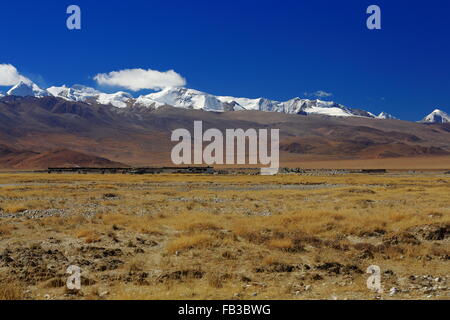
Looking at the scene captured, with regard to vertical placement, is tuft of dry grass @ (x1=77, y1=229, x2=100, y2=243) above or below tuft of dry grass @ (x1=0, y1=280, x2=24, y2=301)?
above

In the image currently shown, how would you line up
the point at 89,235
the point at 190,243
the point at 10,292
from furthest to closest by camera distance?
the point at 89,235
the point at 190,243
the point at 10,292

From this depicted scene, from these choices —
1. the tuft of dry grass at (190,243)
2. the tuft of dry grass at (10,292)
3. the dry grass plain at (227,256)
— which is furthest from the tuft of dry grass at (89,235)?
the tuft of dry grass at (10,292)

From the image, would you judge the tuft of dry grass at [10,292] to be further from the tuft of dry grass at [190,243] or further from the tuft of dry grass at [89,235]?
the tuft of dry grass at [89,235]

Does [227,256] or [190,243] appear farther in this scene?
[190,243]

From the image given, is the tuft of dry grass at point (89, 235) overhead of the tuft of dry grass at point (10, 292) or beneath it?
overhead

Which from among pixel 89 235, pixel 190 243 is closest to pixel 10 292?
pixel 190 243

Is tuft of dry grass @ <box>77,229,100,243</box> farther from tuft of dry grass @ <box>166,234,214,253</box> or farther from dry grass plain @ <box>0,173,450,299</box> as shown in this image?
tuft of dry grass @ <box>166,234,214,253</box>

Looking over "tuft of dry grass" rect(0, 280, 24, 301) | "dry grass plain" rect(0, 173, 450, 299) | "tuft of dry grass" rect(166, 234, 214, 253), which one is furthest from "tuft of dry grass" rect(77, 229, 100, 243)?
"tuft of dry grass" rect(0, 280, 24, 301)

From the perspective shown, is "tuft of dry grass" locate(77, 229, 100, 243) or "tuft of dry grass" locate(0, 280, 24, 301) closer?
"tuft of dry grass" locate(0, 280, 24, 301)

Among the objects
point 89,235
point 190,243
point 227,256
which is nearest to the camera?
point 227,256

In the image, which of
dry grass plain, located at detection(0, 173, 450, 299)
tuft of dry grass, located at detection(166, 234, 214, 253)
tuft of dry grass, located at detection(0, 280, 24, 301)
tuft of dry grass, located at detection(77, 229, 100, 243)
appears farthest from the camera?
tuft of dry grass, located at detection(77, 229, 100, 243)

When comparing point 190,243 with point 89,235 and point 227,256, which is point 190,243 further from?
point 89,235

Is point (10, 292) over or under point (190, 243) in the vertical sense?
under
